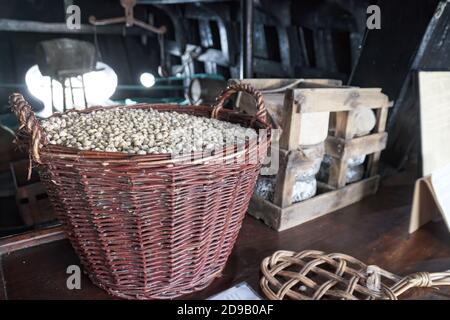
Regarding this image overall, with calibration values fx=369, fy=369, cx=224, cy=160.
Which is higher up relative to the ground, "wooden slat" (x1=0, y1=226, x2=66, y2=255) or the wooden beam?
the wooden beam

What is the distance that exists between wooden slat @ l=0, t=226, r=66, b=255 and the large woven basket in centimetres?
24

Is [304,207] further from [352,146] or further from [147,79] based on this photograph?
[147,79]

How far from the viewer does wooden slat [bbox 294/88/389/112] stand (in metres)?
0.97

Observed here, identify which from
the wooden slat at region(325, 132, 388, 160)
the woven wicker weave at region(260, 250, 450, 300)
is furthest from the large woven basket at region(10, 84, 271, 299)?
the wooden slat at region(325, 132, 388, 160)

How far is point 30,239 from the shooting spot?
96 centimetres

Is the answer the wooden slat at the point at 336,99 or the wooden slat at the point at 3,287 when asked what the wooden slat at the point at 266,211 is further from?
the wooden slat at the point at 3,287

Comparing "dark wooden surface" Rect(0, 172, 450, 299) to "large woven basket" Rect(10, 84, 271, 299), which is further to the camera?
"dark wooden surface" Rect(0, 172, 450, 299)

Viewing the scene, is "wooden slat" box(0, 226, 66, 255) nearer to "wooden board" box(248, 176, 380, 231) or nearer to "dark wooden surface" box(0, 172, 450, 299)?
"dark wooden surface" box(0, 172, 450, 299)

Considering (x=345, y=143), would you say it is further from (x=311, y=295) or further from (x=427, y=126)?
(x=311, y=295)

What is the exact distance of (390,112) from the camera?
4.68 feet

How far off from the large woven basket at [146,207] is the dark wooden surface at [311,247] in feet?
0.27

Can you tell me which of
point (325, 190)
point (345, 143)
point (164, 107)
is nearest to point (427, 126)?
point (345, 143)

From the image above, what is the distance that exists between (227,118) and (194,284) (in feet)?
1.40

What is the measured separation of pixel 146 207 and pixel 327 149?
29.3 inches
